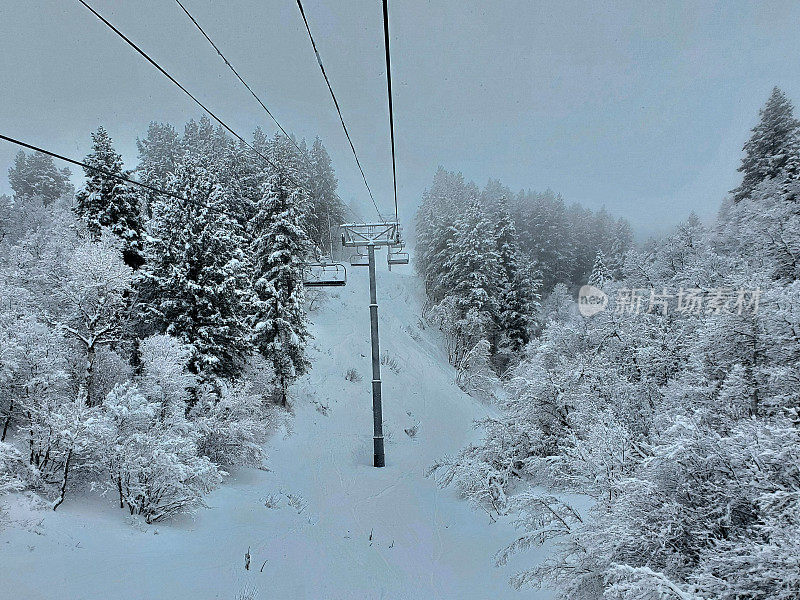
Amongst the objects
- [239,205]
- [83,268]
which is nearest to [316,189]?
[239,205]

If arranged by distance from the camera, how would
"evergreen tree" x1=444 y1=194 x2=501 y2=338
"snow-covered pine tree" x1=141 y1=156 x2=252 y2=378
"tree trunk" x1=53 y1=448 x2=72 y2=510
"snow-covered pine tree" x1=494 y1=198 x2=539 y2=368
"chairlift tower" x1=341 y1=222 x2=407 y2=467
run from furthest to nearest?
"snow-covered pine tree" x1=494 y1=198 x2=539 y2=368 → "evergreen tree" x1=444 y1=194 x2=501 y2=338 → "chairlift tower" x1=341 y1=222 x2=407 y2=467 → "snow-covered pine tree" x1=141 y1=156 x2=252 y2=378 → "tree trunk" x1=53 y1=448 x2=72 y2=510

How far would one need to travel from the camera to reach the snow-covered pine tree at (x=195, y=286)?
15367 millimetres

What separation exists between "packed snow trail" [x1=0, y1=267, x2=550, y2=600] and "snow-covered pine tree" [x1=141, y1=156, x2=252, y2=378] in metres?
4.76

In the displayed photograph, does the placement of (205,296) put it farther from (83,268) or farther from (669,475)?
(669,475)

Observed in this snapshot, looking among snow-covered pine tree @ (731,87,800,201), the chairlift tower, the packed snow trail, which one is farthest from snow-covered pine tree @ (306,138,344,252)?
snow-covered pine tree @ (731,87,800,201)

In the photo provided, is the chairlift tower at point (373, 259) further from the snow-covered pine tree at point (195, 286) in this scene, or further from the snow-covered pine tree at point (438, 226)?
the snow-covered pine tree at point (438, 226)

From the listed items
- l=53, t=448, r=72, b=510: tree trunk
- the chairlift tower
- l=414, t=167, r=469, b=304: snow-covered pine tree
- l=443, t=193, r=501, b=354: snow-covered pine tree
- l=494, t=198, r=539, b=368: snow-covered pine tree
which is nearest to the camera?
l=53, t=448, r=72, b=510: tree trunk

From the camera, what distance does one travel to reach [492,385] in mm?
29047

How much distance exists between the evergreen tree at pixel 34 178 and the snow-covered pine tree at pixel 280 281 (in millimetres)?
34821

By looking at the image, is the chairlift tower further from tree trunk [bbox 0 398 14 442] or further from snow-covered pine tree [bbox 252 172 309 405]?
tree trunk [bbox 0 398 14 442]

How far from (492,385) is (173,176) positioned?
921 inches

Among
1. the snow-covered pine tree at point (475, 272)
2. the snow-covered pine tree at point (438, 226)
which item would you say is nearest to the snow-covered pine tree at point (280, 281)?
the snow-covered pine tree at point (475, 272)

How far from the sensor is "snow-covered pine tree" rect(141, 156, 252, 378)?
15.4m

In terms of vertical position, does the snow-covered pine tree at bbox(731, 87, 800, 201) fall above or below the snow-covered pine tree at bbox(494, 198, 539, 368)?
above
